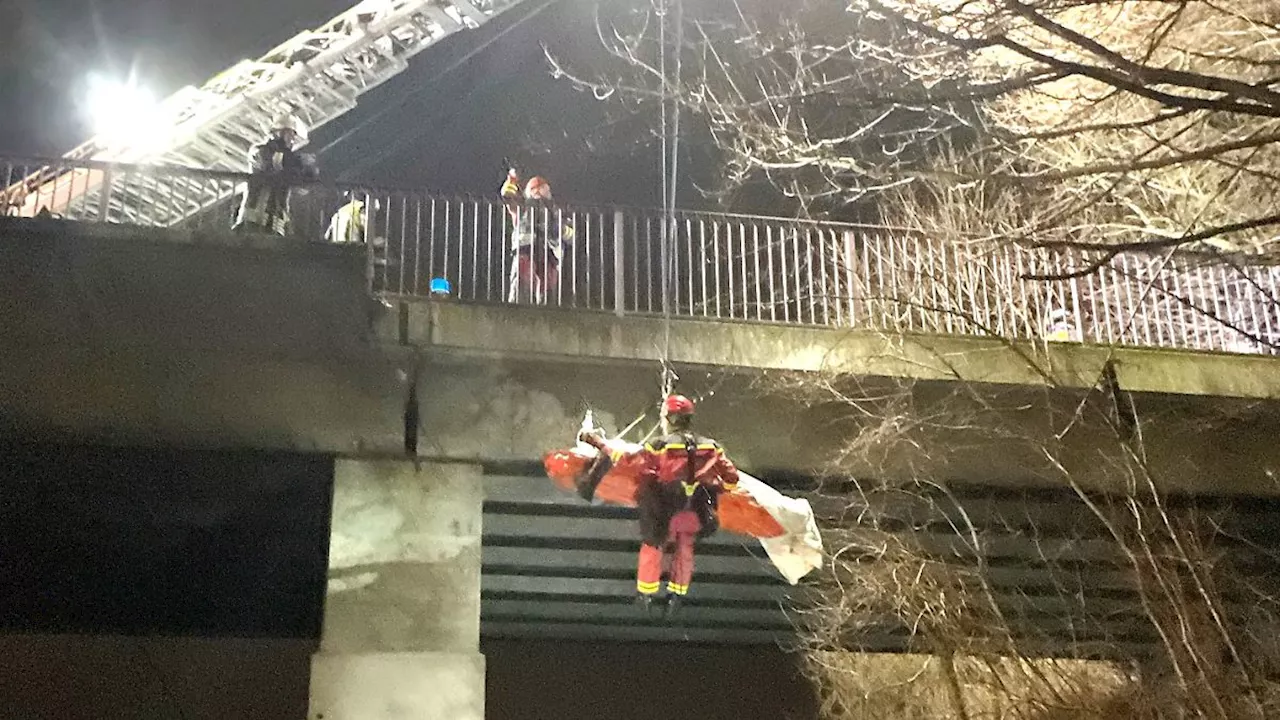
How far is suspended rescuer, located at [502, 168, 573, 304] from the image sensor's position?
38.8 ft

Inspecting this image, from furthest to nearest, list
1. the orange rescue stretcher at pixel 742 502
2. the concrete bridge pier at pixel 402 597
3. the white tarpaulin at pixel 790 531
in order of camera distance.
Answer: the concrete bridge pier at pixel 402 597 → the white tarpaulin at pixel 790 531 → the orange rescue stretcher at pixel 742 502

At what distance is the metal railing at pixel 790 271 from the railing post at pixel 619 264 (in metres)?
0.01

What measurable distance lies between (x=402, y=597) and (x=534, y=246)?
3906 millimetres

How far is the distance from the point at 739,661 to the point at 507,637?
352cm

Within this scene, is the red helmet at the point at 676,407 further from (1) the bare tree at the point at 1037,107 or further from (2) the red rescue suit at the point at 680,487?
(1) the bare tree at the point at 1037,107

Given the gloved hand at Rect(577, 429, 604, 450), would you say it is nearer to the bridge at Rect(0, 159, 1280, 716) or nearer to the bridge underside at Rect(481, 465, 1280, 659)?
the bridge at Rect(0, 159, 1280, 716)

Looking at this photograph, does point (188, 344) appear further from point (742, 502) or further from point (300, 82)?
point (300, 82)

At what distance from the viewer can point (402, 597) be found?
32.9 ft

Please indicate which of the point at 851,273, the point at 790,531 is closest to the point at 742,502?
the point at 790,531

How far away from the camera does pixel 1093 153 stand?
10219 millimetres

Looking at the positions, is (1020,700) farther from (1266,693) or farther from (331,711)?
(331,711)

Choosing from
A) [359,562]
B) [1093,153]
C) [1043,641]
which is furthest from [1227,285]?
[359,562]

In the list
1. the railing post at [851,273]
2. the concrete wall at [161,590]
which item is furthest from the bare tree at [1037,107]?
the concrete wall at [161,590]

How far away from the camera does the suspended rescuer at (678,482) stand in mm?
8828
